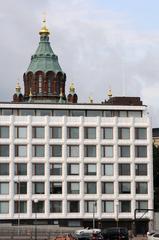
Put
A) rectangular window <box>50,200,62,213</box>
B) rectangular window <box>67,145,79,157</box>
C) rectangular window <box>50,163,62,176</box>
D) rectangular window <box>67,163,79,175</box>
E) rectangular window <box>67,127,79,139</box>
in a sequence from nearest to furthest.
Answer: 1. rectangular window <box>50,200,62,213</box>
2. rectangular window <box>50,163,62,176</box>
3. rectangular window <box>67,163,79,175</box>
4. rectangular window <box>67,145,79,157</box>
5. rectangular window <box>67,127,79,139</box>

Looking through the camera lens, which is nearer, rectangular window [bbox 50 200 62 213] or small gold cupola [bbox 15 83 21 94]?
rectangular window [bbox 50 200 62 213]

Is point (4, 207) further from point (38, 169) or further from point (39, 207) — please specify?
point (38, 169)

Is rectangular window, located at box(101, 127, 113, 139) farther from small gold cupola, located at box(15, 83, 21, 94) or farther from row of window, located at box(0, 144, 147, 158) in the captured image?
small gold cupola, located at box(15, 83, 21, 94)

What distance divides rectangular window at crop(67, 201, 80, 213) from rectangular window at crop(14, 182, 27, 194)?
8453 millimetres

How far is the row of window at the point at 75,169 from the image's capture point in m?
141

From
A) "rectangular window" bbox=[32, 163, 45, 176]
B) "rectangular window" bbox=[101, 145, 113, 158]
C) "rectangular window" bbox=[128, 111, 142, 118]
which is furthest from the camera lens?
"rectangular window" bbox=[128, 111, 142, 118]

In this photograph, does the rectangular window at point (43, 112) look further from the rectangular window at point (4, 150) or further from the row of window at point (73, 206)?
the row of window at point (73, 206)

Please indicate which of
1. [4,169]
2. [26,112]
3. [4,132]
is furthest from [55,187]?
[26,112]

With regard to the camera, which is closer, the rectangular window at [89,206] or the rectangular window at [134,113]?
the rectangular window at [89,206]

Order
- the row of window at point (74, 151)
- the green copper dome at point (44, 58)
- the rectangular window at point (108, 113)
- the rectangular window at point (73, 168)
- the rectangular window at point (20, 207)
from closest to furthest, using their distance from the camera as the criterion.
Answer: the rectangular window at point (20, 207)
the row of window at point (74, 151)
the rectangular window at point (73, 168)
the rectangular window at point (108, 113)
the green copper dome at point (44, 58)

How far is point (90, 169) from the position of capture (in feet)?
469

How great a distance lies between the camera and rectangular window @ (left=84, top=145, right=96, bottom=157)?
143 m

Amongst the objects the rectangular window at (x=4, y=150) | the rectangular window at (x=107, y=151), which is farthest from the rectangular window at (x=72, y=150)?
the rectangular window at (x=4, y=150)

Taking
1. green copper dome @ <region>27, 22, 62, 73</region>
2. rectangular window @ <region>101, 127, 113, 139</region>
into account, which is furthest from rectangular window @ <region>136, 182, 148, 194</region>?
green copper dome @ <region>27, 22, 62, 73</region>
